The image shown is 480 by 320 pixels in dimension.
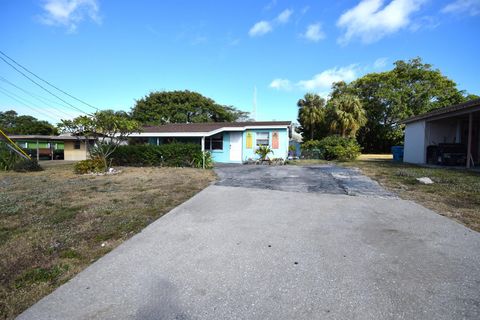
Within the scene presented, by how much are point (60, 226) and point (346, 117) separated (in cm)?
2376

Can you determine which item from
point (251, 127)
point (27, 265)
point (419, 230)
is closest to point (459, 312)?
point (419, 230)

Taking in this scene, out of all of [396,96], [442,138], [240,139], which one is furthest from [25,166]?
[396,96]

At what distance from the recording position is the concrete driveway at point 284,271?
2.20 meters

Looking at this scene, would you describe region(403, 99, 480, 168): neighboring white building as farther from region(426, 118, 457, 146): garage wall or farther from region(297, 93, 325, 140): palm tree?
region(297, 93, 325, 140): palm tree

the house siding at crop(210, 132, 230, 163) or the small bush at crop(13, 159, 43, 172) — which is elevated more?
the house siding at crop(210, 132, 230, 163)

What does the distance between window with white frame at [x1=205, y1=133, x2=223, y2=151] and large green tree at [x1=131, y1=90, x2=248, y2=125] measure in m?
18.2

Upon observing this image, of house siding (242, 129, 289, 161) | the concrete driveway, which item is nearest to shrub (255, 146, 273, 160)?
house siding (242, 129, 289, 161)

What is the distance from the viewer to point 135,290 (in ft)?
8.23

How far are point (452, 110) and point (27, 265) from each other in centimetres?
1544

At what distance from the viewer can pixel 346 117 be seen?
23.7 meters

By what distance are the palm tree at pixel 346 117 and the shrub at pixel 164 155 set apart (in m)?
14.6

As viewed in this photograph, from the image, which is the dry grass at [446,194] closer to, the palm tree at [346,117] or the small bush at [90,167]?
the small bush at [90,167]

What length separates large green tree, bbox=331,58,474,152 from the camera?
2642 centimetres

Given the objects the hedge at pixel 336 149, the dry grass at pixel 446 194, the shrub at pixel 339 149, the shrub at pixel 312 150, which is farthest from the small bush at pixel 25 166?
the shrub at pixel 339 149
